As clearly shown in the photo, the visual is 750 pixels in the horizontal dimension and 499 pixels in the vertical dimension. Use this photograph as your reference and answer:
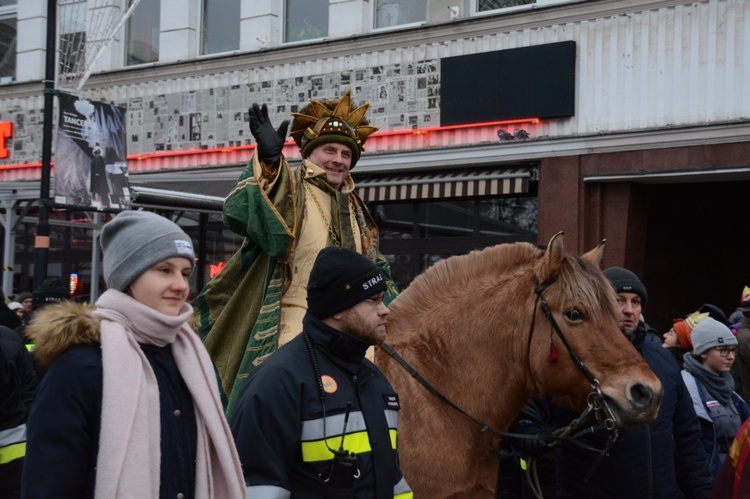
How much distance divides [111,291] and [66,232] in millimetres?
15516

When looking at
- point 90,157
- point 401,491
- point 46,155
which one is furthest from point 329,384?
point 90,157

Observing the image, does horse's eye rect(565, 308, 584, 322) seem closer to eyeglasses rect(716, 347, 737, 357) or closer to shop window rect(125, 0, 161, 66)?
eyeglasses rect(716, 347, 737, 357)

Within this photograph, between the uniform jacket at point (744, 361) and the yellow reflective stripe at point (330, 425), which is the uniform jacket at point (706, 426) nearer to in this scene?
the uniform jacket at point (744, 361)

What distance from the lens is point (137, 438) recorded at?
8.46ft

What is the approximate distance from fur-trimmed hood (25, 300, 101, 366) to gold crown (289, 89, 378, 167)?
7.97 ft

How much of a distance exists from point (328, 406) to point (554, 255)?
60.4 inches

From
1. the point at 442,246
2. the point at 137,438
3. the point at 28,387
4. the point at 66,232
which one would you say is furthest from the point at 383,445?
the point at 66,232

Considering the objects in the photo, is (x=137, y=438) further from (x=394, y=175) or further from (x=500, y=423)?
(x=394, y=175)

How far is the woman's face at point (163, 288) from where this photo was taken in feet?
9.17

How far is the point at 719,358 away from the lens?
611cm

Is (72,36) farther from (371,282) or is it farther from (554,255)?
(371,282)

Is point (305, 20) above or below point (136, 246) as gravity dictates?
above

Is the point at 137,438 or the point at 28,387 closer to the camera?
the point at 137,438

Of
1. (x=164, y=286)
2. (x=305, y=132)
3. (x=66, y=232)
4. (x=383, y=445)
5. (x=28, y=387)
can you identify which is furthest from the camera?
(x=66, y=232)
